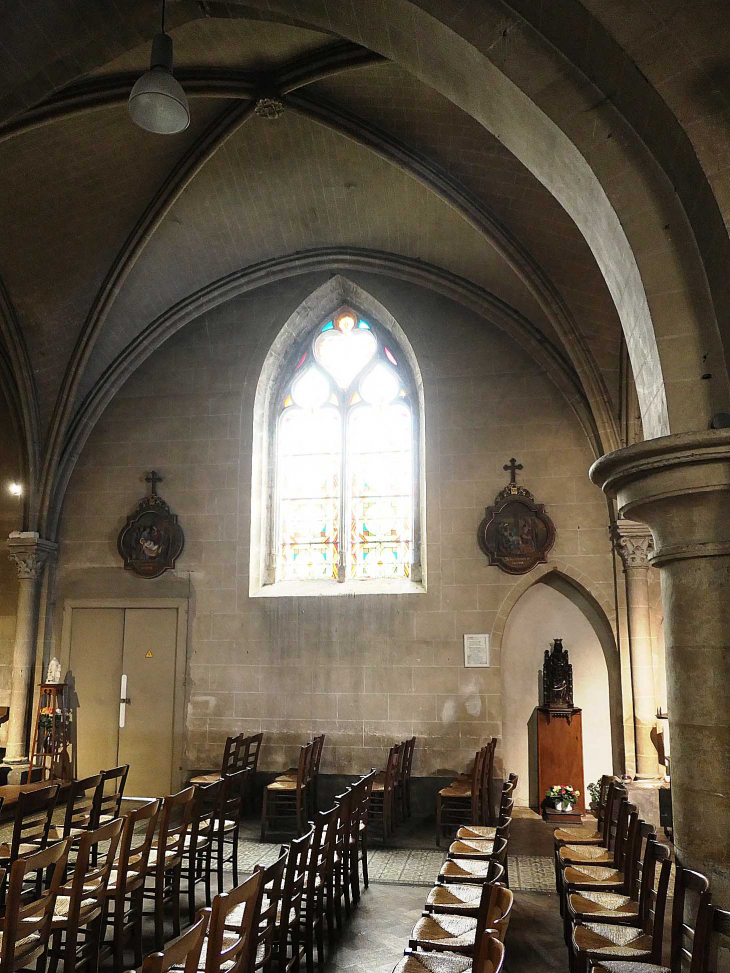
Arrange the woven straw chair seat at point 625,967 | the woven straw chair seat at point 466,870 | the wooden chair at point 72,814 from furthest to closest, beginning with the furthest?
1. the wooden chair at point 72,814
2. the woven straw chair seat at point 466,870
3. the woven straw chair seat at point 625,967

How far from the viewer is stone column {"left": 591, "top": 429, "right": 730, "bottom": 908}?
152 inches

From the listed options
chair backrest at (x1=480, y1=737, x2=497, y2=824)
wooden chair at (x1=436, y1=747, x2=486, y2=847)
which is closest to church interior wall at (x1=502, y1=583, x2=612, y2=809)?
chair backrest at (x1=480, y1=737, x2=497, y2=824)

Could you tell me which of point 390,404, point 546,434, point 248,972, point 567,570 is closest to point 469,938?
point 248,972

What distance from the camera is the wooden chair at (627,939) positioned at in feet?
12.8

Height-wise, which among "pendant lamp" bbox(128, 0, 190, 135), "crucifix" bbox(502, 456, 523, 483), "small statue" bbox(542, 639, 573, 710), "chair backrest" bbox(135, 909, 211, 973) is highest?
"pendant lamp" bbox(128, 0, 190, 135)

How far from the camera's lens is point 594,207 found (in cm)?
475

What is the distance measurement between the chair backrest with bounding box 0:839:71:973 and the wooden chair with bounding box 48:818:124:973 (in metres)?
0.11

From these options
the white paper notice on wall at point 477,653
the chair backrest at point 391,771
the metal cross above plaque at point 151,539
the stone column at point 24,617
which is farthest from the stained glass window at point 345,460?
the stone column at point 24,617

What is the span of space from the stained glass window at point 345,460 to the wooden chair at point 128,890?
5905 mm

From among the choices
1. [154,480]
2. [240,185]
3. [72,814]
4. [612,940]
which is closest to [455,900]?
[612,940]

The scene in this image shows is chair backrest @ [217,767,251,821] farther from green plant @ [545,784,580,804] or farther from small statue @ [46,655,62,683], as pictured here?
small statue @ [46,655,62,683]

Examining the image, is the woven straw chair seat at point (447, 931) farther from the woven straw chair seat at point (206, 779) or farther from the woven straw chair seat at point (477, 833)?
the woven straw chair seat at point (206, 779)

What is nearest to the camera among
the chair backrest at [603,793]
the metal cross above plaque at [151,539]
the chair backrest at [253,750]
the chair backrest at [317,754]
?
the chair backrest at [603,793]

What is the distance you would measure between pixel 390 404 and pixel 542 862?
6.01 m
